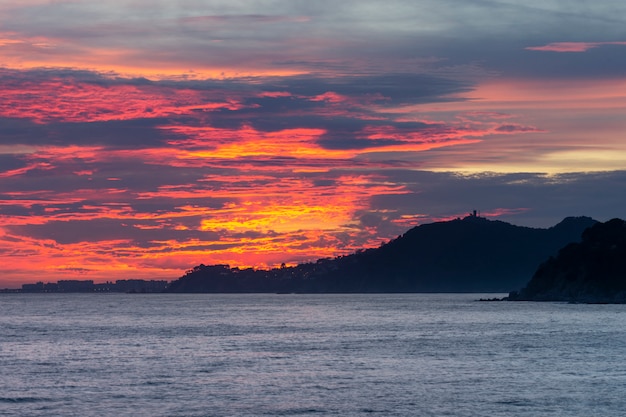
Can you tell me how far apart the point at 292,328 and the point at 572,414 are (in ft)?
347

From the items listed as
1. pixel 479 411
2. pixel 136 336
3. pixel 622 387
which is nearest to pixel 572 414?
pixel 479 411

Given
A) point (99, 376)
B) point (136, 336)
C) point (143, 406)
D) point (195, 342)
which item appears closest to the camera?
point (143, 406)

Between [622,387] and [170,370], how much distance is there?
3773 centimetres

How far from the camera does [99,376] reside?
75500 millimetres

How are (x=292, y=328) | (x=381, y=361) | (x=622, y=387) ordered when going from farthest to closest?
(x=292, y=328) → (x=381, y=361) → (x=622, y=387)

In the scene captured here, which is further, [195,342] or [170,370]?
[195,342]

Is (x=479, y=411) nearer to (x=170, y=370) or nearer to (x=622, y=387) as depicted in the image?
(x=622, y=387)

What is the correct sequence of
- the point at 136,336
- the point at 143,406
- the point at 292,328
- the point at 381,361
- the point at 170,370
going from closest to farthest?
the point at 143,406 → the point at 170,370 → the point at 381,361 → the point at 136,336 → the point at 292,328

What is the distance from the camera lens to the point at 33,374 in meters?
77.2

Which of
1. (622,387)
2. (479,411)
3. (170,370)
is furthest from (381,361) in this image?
(479,411)

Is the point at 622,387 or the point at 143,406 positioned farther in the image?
the point at 622,387

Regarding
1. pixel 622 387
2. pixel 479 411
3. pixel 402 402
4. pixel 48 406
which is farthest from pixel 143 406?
pixel 622 387

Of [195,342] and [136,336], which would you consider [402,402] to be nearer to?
[195,342]

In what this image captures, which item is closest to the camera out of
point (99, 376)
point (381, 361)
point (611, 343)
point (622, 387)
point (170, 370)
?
point (622, 387)
